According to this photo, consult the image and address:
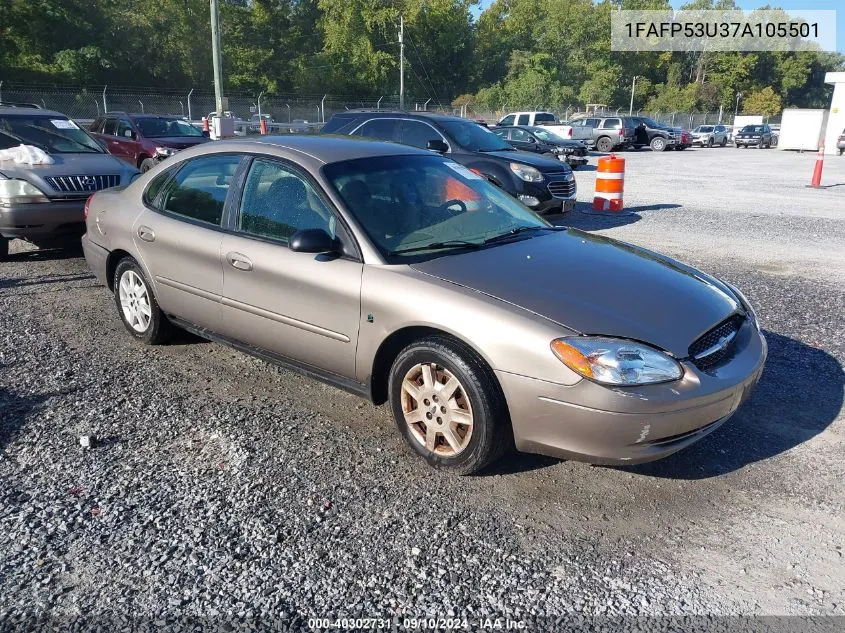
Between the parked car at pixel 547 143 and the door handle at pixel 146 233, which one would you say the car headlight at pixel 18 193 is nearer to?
the door handle at pixel 146 233

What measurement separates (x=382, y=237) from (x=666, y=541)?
6.69 ft

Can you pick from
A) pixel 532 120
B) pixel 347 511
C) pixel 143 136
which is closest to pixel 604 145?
pixel 532 120

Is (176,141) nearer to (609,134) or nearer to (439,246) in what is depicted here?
(439,246)

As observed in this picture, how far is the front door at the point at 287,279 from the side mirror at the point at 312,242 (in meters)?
0.08

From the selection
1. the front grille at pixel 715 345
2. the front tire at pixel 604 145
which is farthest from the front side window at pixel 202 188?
the front tire at pixel 604 145

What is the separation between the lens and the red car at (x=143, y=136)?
15.2 metres

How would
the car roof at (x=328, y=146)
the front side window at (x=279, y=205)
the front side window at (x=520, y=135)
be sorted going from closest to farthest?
the front side window at (x=279, y=205) → the car roof at (x=328, y=146) → the front side window at (x=520, y=135)

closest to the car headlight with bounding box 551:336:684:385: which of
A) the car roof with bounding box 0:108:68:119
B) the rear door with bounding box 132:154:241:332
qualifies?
the rear door with bounding box 132:154:241:332

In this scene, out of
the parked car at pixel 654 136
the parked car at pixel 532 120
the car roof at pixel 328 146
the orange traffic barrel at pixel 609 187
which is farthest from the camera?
the parked car at pixel 654 136

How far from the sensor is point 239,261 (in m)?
4.08

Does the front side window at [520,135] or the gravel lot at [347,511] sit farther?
the front side window at [520,135]

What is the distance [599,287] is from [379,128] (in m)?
8.23

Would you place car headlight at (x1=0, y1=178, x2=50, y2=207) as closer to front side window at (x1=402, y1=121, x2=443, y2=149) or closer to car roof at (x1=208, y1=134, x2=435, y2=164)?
car roof at (x1=208, y1=134, x2=435, y2=164)

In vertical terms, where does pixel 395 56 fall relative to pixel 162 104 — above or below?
above
